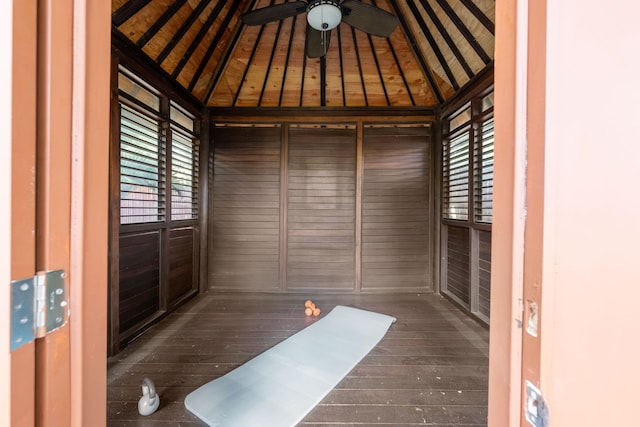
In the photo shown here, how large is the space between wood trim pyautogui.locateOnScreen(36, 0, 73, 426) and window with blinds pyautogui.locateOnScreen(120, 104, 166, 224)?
214 cm

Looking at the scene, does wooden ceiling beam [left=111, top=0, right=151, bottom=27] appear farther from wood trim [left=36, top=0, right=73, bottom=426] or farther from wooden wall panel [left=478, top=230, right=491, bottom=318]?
wooden wall panel [left=478, top=230, right=491, bottom=318]

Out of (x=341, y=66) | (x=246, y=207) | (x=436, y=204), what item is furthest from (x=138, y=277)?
(x=436, y=204)

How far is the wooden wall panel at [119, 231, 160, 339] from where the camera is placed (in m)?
2.30

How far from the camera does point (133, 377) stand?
186cm

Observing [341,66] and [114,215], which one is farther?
[341,66]

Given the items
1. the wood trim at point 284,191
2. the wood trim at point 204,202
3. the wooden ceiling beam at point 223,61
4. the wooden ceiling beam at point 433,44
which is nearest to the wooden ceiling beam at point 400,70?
the wooden ceiling beam at point 433,44

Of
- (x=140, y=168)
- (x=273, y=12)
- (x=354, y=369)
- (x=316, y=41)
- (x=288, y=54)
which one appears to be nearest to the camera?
(x=354, y=369)

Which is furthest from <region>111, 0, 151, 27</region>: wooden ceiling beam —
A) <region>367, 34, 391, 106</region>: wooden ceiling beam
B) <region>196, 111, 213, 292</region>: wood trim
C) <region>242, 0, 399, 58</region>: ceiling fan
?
<region>367, 34, 391, 106</region>: wooden ceiling beam

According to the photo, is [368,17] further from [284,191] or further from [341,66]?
[284,191]

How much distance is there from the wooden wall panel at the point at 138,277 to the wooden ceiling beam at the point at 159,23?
1823 millimetres

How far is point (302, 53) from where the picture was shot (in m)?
3.46

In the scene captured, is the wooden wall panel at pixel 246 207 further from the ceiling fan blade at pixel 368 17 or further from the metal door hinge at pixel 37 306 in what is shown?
the metal door hinge at pixel 37 306

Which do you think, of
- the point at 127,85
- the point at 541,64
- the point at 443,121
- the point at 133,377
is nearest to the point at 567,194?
the point at 541,64

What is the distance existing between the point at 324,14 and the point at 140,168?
7.26ft
